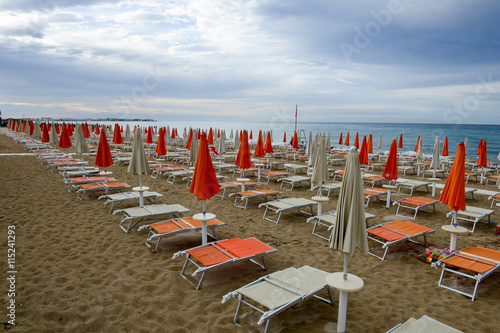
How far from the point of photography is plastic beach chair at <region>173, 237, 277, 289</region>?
418cm

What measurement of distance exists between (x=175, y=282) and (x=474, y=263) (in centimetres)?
441

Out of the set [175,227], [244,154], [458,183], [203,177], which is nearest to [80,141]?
[244,154]

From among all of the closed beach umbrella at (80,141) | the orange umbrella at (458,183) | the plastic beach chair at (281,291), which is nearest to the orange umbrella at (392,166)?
the orange umbrella at (458,183)

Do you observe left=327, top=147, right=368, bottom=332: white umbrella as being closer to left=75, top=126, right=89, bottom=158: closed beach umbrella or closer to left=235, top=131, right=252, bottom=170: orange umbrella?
left=235, top=131, right=252, bottom=170: orange umbrella

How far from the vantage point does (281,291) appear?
136 inches

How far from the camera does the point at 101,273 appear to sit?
14.5 ft

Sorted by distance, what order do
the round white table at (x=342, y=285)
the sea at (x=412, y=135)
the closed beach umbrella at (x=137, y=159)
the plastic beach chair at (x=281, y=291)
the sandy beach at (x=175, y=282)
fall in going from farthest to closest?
the sea at (x=412, y=135), the closed beach umbrella at (x=137, y=159), the sandy beach at (x=175, y=282), the plastic beach chair at (x=281, y=291), the round white table at (x=342, y=285)

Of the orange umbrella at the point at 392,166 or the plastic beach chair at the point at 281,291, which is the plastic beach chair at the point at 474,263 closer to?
the plastic beach chair at the point at 281,291

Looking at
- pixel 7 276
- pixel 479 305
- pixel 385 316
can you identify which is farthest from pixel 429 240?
pixel 7 276

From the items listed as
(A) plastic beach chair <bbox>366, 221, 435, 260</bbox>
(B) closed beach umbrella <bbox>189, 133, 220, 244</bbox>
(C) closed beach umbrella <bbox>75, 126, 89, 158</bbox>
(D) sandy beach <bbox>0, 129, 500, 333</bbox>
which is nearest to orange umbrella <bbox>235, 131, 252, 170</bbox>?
(D) sandy beach <bbox>0, 129, 500, 333</bbox>

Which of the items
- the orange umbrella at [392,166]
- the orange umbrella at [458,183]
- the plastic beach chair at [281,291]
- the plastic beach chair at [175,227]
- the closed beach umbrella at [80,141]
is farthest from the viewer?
the closed beach umbrella at [80,141]

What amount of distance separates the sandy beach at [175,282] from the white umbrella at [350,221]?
674 mm

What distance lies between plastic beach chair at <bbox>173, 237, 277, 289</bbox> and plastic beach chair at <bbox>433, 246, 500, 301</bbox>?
2.58 meters

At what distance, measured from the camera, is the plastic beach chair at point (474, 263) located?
4094 mm
